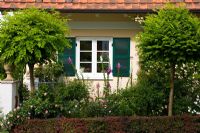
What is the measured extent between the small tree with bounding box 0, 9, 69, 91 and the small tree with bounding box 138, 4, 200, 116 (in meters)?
1.80

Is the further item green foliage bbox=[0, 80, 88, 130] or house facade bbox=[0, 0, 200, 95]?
house facade bbox=[0, 0, 200, 95]

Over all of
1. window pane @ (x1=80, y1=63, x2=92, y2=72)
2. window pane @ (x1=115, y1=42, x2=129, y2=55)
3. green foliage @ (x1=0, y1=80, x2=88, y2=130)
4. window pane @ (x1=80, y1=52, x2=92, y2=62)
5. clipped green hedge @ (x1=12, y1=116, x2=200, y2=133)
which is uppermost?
window pane @ (x1=115, y1=42, x2=129, y2=55)

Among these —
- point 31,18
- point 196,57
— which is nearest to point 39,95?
point 31,18

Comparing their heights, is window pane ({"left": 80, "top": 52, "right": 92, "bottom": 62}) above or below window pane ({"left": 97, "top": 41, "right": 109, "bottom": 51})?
below

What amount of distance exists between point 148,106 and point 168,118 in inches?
51.7

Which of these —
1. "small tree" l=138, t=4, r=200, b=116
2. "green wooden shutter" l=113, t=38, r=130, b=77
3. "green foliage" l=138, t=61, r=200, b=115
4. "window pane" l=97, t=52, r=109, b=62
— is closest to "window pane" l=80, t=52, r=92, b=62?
"window pane" l=97, t=52, r=109, b=62

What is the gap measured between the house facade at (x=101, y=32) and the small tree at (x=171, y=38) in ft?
10.3

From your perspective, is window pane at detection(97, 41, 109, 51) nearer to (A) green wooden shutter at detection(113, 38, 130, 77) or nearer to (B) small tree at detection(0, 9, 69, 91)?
(A) green wooden shutter at detection(113, 38, 130, 77)

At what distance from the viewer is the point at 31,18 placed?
10883 millimetres

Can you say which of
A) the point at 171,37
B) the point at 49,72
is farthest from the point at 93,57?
the point at 171,37

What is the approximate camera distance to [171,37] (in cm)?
1053

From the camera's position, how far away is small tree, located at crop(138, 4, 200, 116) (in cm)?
1048

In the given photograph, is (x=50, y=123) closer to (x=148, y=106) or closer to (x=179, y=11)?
(x=148, y=106)

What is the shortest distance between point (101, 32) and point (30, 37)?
4296 mm
